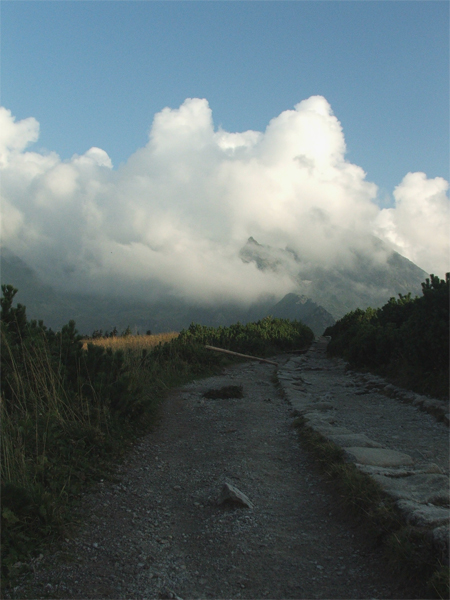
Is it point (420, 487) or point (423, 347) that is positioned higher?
point (423, 347)

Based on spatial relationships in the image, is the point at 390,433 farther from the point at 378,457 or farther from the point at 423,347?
the point at 423,347

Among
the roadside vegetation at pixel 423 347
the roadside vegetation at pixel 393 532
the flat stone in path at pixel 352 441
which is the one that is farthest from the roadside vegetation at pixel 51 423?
the roadside vegetation at pixel 423 347

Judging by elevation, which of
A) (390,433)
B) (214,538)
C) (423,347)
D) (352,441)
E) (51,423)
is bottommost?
(214,538)

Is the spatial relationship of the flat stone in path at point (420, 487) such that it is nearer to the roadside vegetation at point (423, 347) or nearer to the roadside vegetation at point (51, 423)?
the roadside vegetation at point (51, 423)

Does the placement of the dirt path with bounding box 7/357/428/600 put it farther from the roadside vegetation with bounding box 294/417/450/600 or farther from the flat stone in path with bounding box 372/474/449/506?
the flat stone in path with bounding box 372/474/449/506

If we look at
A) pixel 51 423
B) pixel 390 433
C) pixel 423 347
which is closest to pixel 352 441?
pixel 390 433

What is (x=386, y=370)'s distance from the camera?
11.7 m

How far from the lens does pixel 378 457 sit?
480cm

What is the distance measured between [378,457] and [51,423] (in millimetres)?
3743

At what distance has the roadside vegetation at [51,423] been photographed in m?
3.43

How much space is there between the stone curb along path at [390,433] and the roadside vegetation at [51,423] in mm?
2774

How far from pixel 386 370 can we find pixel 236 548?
942cm

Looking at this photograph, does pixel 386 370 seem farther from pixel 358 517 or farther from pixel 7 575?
pixel 7 575

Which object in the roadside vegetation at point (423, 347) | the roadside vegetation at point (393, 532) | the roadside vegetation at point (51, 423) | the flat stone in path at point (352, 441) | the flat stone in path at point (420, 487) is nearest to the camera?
the roadside vegetation at point (393, 532)
